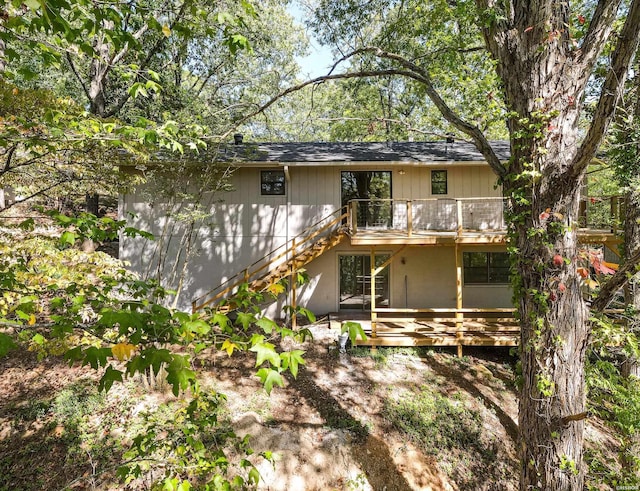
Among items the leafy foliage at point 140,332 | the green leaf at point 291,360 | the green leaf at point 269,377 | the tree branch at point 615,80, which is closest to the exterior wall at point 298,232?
the leafy foliage at point 140,332

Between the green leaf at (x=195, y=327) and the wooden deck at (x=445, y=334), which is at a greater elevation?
the green leaf at (x=195, y=327)

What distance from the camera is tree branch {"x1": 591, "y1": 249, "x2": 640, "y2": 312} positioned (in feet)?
10.1

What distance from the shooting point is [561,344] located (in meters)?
3.45

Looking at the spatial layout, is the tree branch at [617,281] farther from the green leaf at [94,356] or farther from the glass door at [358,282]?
the glass door at [358,282]

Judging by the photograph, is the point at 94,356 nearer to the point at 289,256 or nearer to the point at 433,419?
the point at 433,419

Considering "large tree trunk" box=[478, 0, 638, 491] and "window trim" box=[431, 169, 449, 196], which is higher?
"window trim" box=[431, 169, 449, 196]

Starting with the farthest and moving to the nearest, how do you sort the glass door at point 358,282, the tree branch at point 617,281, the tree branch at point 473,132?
the glass door at point 358,282
the tree branch at point 473,132
the tree branch at point 617,281

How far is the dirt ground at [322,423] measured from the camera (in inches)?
217

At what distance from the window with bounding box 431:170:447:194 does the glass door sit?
2.90 m

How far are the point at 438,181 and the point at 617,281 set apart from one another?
336 inches

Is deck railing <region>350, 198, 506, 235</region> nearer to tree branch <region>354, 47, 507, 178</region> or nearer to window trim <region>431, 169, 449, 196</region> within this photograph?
window trim <region>431, 169, 449, 196</region>

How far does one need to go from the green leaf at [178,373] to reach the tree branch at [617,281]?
397cm

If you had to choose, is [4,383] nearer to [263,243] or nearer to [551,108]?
[263,243]

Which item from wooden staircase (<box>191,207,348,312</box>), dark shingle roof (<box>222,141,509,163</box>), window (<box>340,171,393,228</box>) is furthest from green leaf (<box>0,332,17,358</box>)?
window (<box>340,171,393,228</box>)
